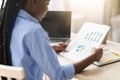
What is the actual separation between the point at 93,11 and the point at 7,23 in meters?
2.53

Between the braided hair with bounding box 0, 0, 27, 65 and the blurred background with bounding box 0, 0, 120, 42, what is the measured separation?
2083 mm

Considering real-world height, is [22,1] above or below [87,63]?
above

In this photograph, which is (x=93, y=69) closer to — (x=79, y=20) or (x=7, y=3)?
(x=7, y=3)

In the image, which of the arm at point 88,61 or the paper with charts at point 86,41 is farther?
the paper with charts at point 86,41

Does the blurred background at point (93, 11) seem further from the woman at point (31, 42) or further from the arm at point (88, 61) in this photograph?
the woman at point (31, 42)

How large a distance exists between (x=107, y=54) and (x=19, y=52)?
717 millimetres

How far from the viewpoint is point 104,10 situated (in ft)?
11.5

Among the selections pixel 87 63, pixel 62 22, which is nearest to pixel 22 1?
pixel 87 63

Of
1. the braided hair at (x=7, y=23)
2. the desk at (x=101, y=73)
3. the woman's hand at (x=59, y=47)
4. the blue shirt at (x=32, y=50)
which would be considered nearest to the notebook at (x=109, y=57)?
the desk at (x=101, y=73)

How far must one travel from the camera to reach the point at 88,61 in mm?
1390

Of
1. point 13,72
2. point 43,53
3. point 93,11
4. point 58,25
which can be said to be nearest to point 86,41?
point 58,25

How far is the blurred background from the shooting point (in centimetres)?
322

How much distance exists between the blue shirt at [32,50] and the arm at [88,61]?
0.19 metres

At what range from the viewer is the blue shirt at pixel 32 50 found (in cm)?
106
